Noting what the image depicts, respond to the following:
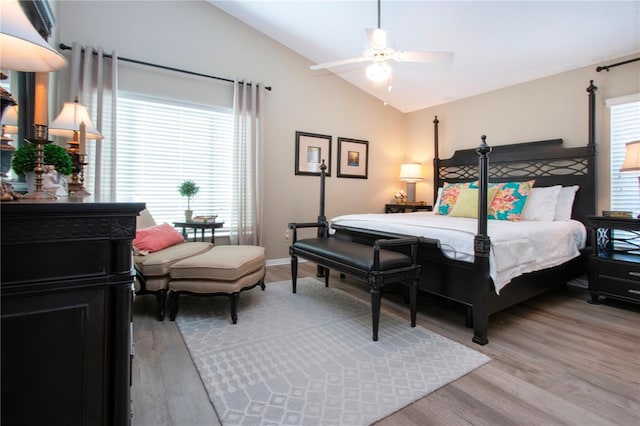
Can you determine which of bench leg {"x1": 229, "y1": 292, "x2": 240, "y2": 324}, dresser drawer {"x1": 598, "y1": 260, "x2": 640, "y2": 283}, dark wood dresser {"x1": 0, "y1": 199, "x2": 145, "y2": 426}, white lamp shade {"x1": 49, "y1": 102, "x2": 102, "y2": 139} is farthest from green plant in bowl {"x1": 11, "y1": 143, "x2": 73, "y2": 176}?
dresser drawer {"x1": 598, "y1": 260, "x2": 640, "y2": 283}

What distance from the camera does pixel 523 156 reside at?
3.94m

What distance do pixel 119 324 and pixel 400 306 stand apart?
7.91 feet

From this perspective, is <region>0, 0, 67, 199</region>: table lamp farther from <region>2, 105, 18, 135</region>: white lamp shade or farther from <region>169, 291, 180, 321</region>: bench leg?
<region>169, 291, 180, 321</region>: bench leg

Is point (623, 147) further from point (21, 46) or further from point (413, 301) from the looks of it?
point (21, 46)

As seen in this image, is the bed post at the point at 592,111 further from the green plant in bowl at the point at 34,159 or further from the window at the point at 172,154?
the green plant in bowl at the point at 34,159

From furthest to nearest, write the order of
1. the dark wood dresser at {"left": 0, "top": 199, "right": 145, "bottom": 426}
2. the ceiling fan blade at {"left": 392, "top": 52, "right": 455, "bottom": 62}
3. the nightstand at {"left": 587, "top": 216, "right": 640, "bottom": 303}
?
the nightstand at {"left": 587, "top": 216, "right": 640, "bottom": 303}, the ceiling fan blade at {"left": 392, "top": 52, "right": 455, "bottom": 62}, the dark wood dresser at {"left": 0, "top": 199, "right": 145, "bottom": 426}

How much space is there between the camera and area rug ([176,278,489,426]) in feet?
4.87

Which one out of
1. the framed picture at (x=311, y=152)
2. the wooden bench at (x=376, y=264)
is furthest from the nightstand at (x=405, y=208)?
the wooden bench at (x=376, y=264)

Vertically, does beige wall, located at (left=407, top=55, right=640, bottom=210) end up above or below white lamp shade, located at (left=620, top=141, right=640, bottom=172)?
above

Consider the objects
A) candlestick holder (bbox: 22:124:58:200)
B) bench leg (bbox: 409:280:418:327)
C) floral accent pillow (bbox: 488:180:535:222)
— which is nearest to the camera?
candlestick holder (bbox: 22:124:58:200)

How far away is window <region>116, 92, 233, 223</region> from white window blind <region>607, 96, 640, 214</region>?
4.35 meters

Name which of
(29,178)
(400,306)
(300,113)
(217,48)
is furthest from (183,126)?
(400,306)

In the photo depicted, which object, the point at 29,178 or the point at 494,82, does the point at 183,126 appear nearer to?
the point at 29,178

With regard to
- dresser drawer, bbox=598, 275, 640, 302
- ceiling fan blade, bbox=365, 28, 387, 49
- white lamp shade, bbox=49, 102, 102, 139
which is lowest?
dresser drawer, bbox=598, 275, 640, 302
